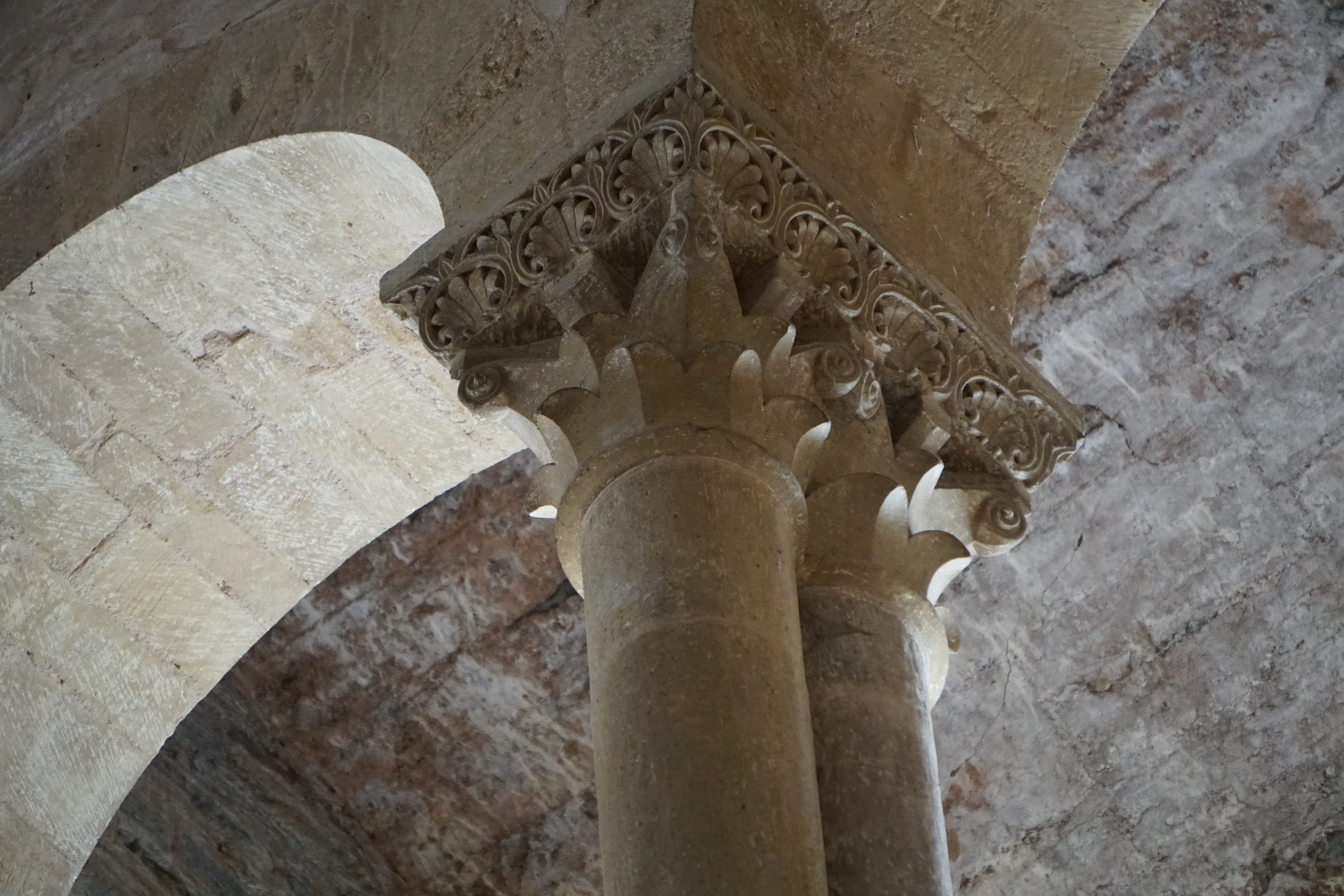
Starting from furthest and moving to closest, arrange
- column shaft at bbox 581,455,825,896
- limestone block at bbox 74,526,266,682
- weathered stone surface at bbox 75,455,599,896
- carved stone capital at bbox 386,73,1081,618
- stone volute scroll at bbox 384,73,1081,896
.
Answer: weathered stone surface at bbox 75,455,599,896, limestone block at bbox 74,526,266,682, carved stone capital at bbox 386,73,1081,618, stone volute scroll at bbox 384,73,1081,896, column shaft at bbox 581,455,825,896

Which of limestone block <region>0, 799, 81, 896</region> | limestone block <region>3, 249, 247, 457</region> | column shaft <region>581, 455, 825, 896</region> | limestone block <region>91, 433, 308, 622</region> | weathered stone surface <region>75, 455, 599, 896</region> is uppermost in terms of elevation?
column shaft <region>581, 455, 825, 896</region>

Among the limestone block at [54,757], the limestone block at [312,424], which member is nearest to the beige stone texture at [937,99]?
the limestone block at [312,424]

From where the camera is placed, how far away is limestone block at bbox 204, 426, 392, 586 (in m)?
4.13

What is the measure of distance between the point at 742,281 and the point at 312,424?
144 cm

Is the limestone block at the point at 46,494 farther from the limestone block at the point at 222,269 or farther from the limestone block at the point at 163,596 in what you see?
the limestone block at the point at 222,269

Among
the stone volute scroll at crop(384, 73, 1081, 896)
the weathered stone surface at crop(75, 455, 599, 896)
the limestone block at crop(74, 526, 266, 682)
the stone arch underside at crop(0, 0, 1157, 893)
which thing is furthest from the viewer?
the weathered stone surface at crop(75, 455, 599, 896)

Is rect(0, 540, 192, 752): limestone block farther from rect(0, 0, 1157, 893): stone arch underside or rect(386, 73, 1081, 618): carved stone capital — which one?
rect(386, 73, 1081, 618): carved stone capital

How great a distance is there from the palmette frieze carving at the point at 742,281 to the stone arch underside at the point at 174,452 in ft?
2.44

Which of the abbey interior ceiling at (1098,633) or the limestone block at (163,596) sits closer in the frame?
the limestone block at (163,596)

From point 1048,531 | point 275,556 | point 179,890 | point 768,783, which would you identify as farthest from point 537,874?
point 768,783

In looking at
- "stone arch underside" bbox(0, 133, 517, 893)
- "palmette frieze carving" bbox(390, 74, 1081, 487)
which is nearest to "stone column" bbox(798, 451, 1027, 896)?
"palmette frieze carving" bbox(390, 74, 1081, 487)

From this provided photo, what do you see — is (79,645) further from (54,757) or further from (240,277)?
(240,277)

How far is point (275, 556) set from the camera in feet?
13.9

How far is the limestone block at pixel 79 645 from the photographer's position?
4102mm
